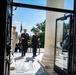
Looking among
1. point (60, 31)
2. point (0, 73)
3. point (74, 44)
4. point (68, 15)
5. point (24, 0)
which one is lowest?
point (0, 73)

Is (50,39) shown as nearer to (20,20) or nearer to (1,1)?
(1,1)

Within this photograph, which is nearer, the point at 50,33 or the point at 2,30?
the point at 2,30

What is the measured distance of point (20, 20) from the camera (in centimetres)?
1097

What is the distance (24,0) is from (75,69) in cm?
194

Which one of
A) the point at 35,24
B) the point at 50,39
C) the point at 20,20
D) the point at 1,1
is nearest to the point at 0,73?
the point at 1,1

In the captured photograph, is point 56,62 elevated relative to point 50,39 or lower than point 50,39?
lower

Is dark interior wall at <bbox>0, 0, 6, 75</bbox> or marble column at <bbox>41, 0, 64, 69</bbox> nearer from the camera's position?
dark interior wall at <bbox>0, 0, 6, 75</bbox>

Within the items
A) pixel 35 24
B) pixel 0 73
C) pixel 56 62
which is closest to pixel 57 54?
pixel 56 62

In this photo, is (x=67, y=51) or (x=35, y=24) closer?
(x=67, y=51)

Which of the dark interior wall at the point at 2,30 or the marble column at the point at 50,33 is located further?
the marble column at the point at 50,33

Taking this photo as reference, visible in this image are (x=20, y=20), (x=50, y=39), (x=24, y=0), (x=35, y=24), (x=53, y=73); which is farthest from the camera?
(x=35, y=24)

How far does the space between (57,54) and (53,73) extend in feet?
1.89

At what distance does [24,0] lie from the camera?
3904 millimetres

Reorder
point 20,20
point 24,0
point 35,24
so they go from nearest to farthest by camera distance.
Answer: point 24,0 < point 20,20 < point 35,24
